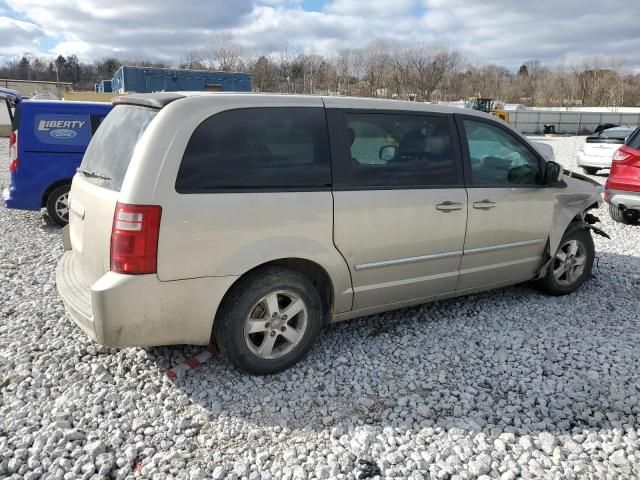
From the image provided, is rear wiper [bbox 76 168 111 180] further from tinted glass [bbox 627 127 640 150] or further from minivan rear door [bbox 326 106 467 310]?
tinted glass [bbox 627 127 640 150]

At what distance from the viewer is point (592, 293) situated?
5230 mm

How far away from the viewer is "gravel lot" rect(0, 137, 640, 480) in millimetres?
2721

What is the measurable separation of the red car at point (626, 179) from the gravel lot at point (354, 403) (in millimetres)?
3812

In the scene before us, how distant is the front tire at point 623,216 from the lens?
8.54m

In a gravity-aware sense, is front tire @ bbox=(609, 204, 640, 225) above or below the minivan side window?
below

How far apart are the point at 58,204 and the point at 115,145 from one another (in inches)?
196

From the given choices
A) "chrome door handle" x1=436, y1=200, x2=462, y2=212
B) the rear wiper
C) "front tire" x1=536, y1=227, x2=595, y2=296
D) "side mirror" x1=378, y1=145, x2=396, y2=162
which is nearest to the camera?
the rear wiper

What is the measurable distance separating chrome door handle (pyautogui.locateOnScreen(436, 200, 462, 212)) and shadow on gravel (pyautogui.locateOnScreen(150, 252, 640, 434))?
102 cm

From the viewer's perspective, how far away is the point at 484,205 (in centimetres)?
420

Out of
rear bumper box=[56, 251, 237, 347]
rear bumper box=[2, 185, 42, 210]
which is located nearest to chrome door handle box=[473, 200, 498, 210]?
rear bumper box=[56, 251, 237, 347]

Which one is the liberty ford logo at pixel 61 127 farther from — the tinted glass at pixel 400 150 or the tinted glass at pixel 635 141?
the tinted glass at pixel 635 141

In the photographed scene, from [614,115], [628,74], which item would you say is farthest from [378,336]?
[628,74]

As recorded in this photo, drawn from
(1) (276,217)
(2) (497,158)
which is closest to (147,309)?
(1) (276,217)

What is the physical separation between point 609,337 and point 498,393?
1.47 m
